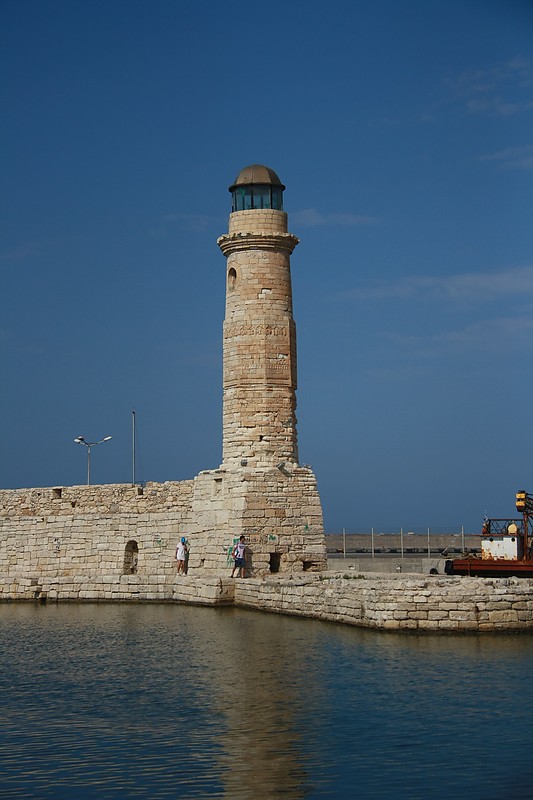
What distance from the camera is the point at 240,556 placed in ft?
66.1

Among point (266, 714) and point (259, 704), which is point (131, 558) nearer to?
point (259, 704)

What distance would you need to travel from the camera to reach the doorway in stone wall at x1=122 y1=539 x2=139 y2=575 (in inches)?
913

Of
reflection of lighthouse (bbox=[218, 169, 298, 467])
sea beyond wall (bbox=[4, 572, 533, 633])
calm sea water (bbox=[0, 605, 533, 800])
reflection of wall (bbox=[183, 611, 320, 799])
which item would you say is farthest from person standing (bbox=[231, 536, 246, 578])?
calm sea water (bbox=[0, 605, 533, 800])

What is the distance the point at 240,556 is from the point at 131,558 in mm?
4160

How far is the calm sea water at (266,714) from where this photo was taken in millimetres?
8461

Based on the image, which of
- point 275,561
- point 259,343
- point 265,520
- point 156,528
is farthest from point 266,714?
point 156,528

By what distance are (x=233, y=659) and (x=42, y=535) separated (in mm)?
11048

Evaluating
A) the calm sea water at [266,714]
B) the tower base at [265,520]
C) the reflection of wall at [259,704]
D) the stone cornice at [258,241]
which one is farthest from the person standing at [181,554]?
the stone cornice at [258,241]

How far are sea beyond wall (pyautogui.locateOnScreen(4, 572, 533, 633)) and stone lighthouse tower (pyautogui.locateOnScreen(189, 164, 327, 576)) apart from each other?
2.86 ft

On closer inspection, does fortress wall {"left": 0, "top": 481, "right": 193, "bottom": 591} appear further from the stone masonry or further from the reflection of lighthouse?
the reflection of lighthouse

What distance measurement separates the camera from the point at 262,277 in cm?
2164

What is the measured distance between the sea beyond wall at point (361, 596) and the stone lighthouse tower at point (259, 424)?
2.86 ft

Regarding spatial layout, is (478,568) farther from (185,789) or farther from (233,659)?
(185,789)

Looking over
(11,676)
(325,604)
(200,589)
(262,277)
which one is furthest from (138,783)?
(262,277)
